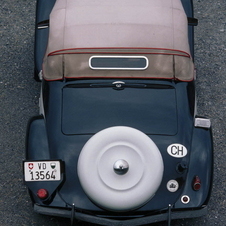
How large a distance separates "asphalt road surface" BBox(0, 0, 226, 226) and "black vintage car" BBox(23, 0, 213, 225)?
28.2 inches

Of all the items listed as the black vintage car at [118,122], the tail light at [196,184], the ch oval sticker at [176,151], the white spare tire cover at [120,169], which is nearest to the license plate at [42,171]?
the black vintage car at [118,122]

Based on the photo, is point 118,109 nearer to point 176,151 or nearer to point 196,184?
point 176,151

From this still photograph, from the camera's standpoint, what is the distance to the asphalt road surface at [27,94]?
18.1 ft

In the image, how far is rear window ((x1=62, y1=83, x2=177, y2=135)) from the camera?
5.00 m

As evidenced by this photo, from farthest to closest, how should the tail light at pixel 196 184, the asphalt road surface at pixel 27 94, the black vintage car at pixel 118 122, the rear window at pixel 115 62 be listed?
the asphalt road surface at pixel 27 94 < the rear window at pixel 115 62 < the tail light at pixel 196 184 < the black vintage car at pixel 118 122

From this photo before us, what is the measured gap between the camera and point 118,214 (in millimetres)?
4723

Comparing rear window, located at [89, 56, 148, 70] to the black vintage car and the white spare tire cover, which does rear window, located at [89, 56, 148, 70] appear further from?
the white spare tire cover

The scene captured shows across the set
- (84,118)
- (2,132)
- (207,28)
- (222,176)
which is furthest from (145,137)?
(207,28)

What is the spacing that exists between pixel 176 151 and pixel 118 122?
635 mm

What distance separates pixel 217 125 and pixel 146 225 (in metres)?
1.67

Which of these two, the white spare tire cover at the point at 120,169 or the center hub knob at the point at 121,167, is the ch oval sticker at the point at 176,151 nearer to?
the white spare tire cover at the point at 120,169

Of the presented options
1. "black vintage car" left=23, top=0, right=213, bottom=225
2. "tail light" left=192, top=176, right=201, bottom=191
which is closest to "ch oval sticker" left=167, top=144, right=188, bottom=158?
"black vintage car" left=23, top=0, right=213, bottom=225

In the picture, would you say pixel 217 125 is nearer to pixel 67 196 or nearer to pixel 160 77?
pixel 160 77

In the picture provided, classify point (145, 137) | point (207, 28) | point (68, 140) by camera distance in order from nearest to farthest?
point (145, 137)
point (68, 140)
point (207, 28)
